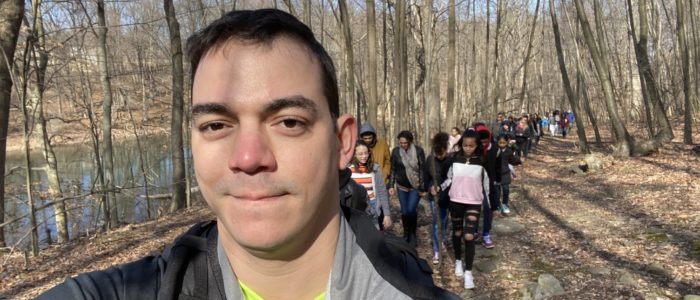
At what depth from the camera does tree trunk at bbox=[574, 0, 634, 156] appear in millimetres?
13773

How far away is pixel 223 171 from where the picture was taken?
42.4 inches

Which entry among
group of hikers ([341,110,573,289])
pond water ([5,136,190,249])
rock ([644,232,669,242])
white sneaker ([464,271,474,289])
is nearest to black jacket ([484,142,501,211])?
group of hikers ([341,110,573,289])

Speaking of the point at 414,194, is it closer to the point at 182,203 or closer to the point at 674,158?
the point at 182,203

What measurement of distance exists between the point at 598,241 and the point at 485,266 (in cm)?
237

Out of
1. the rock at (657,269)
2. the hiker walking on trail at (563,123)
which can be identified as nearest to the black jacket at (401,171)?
the rock at (657,269)

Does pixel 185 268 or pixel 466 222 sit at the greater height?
pixel 185 268

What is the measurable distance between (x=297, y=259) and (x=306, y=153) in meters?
0.29

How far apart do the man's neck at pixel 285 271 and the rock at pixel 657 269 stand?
241 inches

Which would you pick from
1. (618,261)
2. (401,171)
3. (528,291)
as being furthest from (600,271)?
(401,171)

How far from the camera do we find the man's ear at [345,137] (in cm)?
125

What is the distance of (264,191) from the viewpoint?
1.04m

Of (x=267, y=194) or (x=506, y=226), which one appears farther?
(x=506, y=226)

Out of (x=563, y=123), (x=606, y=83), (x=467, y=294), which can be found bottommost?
(x=467, y=294)

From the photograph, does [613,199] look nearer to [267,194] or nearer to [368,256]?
[368,256]
